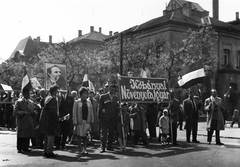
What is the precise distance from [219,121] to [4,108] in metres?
14.7

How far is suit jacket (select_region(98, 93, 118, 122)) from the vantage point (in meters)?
10.6

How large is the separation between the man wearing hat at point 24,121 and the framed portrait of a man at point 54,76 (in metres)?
2.71

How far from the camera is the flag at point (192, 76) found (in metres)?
13.5

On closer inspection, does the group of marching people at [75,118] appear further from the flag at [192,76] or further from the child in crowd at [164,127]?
the flag at [192,76]

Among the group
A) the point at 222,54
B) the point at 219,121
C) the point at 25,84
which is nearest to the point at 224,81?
the point at 222,54

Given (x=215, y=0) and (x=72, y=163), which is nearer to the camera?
(x=72, y=163)

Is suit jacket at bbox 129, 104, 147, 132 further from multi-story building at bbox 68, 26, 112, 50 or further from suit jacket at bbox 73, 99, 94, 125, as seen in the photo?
multi-story building at bbox 68, 26, 112, 50

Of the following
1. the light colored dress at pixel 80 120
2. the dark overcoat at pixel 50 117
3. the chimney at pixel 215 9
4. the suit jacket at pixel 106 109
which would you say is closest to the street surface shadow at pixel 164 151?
the suit jacket at pixel 106 109

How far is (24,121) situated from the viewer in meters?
10.6

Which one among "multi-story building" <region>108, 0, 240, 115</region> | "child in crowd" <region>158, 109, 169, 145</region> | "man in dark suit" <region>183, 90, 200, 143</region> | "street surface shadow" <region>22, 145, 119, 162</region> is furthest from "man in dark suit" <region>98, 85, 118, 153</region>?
"multi-story building" <region>108, 0, 240, 115</region>


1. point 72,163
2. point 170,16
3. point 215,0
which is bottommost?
point 72,163

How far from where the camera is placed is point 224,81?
41.6 meters

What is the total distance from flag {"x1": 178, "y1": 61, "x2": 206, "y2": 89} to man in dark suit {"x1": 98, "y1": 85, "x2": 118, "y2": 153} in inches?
152

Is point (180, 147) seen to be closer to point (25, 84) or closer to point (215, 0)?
point (25, 84)
